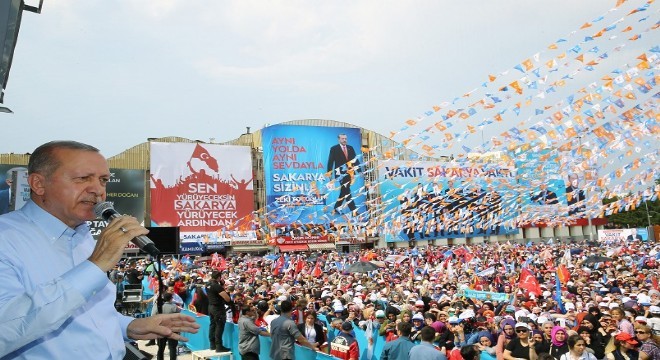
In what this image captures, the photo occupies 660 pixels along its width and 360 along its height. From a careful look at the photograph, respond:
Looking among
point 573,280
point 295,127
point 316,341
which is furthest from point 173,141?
point 316,341

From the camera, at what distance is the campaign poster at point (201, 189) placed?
47.5m

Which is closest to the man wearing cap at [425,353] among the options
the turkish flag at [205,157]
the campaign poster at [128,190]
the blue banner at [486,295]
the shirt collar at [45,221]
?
the shirt collar at [45,221]

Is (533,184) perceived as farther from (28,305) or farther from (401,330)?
(28,305)

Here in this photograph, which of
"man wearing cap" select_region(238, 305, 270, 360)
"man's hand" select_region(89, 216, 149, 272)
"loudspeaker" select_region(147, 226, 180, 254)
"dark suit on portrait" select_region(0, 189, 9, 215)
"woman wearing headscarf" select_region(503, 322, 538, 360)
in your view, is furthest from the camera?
"man wearing cap" select_region(238, 305, 270, 360)

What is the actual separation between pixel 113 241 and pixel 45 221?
0.26m

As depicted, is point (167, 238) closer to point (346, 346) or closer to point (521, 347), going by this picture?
point (346, 346)

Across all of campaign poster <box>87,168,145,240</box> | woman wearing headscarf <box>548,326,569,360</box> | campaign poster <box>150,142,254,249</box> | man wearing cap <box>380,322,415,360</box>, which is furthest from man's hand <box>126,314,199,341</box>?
campaign poster <box>87,168,145,240</box>

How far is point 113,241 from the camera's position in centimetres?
165

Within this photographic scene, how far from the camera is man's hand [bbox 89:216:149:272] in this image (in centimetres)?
159

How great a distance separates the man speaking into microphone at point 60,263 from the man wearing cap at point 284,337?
5849 mm

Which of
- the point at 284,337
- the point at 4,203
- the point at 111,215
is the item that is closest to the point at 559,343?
the point at 284,337

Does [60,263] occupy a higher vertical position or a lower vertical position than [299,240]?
lower

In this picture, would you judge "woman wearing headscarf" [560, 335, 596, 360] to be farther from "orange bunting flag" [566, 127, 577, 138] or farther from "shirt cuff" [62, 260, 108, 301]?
"orange bunting flag" [566, 127, 577, 138]

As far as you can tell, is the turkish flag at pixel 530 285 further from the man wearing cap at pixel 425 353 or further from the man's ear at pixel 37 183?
the man's ear at pixel 37 183
